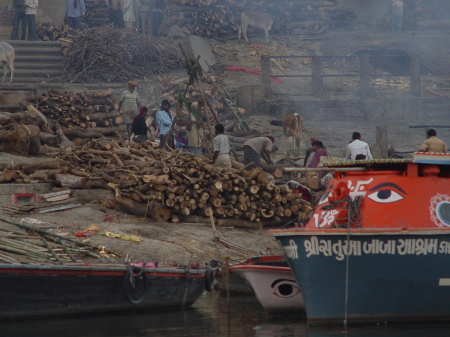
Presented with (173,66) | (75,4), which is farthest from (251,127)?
(75,4)

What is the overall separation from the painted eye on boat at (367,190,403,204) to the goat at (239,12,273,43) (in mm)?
23861

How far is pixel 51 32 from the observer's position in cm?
3030

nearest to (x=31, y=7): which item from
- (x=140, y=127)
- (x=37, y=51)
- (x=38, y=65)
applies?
(x=37, y=51)

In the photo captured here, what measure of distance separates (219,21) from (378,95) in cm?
826

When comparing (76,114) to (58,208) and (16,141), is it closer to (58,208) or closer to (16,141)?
(16,141)

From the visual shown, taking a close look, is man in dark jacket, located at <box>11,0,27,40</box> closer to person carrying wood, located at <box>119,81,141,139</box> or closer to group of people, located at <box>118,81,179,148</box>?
group of people, located at <box>118,81,179,148</box>

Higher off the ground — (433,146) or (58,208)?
(433,146)

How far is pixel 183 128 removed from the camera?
2214cm

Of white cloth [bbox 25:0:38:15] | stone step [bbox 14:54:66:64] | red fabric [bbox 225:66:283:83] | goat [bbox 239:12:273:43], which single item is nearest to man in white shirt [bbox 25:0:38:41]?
white cloth [bbox 25:0:38:15]

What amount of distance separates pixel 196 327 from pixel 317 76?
1807 centimetres

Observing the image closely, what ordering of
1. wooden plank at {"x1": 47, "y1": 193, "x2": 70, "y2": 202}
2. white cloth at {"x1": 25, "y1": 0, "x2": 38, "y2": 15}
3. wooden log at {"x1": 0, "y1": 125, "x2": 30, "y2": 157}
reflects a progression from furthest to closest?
1. white cloth at {"x1": 25, "y1": 0, "x2": 38, "y2": 15}
2. wooden log at {"x1": 0, "y1": 125, "x2": 30, "y2": 157}
3. wooden plank at {"x1": 47, "y1": 193, "x2": 70, "y2": 202}

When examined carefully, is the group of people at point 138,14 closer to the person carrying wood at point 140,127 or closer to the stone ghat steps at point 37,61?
the stone ghat steps at point 37,61

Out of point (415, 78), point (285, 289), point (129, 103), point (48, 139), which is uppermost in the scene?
point (415, 78)

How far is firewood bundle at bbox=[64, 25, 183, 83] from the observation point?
Answer: 2697 cm
